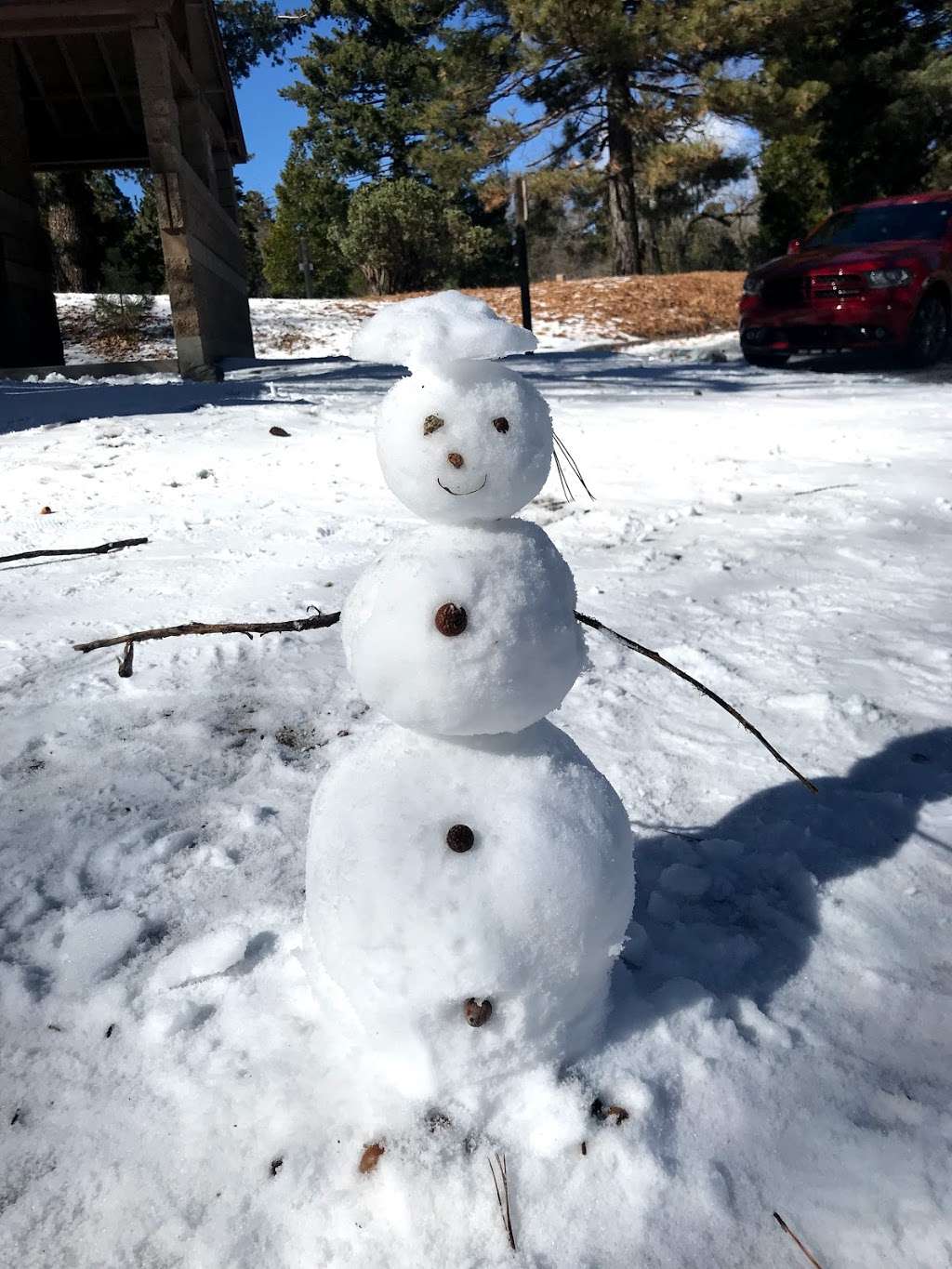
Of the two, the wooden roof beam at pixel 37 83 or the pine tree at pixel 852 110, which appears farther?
the pine tree at pixel 852 110

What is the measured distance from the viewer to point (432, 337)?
108 centimetres

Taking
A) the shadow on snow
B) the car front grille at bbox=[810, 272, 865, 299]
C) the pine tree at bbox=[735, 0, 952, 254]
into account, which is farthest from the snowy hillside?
the shadow on snow

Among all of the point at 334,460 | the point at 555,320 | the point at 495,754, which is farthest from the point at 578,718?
the point at 555,320

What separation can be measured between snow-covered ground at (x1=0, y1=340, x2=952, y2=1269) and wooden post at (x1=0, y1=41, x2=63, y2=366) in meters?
6.23

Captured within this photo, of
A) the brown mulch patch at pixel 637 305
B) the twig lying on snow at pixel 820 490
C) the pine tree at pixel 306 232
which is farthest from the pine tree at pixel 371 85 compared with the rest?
the twig lying on snow at pixel 820 490

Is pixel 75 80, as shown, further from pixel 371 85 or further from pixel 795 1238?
pixel 371 85

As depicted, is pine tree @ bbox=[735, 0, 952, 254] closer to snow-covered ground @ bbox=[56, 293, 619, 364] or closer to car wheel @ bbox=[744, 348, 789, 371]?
snow-covered ground @ bbox=[56, 293, 619, 364]

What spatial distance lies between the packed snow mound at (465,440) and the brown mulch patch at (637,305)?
13.1 meters

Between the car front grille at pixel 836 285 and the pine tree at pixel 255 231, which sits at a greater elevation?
the pine tree at pixel 255 231

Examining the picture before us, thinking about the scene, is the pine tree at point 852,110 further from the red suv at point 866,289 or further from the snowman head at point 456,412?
the snowman head at point 456,412

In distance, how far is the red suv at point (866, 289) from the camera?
7.72m

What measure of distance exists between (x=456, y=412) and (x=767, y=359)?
353 inches

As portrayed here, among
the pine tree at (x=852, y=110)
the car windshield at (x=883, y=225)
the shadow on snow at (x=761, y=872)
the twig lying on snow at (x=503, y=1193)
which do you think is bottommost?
the twig lying on snow at (x=503, y=1193)

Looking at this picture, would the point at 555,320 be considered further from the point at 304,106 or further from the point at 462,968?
the point at 304,106
